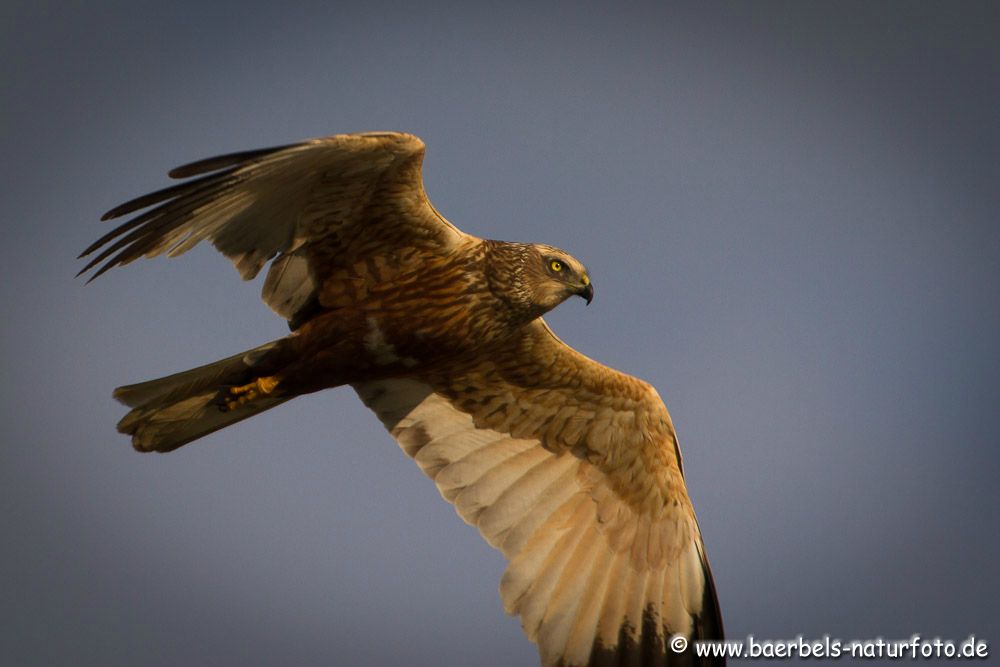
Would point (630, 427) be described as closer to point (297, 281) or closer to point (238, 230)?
point (297, 281)

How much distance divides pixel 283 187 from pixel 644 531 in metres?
4.42

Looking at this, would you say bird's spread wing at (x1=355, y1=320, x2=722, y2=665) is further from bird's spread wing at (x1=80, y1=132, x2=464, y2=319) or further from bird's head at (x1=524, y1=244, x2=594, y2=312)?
bird's spread wing at (x1=80, y1=132, x2=464, y2=319)

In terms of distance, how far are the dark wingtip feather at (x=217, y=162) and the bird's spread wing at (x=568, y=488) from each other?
2.92 meters

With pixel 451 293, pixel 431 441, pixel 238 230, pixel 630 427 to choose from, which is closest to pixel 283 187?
pixel 238 230

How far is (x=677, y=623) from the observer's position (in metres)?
9.04

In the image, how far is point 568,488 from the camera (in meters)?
9.44

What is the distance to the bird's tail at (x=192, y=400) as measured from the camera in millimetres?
7961

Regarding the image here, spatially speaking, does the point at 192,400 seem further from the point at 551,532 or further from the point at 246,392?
the point at 551,532

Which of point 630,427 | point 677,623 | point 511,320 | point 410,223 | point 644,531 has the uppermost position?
point 410,223

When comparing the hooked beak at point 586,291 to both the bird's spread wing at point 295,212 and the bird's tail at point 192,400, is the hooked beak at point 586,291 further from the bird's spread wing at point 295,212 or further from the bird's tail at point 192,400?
the bird's tail at point 192,400

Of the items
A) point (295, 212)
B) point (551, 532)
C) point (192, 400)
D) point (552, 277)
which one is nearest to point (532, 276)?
point (552, 277)

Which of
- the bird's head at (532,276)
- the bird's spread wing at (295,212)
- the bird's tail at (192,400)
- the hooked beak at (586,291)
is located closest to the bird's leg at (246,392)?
the bird's tail at (192,400)

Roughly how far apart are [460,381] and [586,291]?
1585 millimetres

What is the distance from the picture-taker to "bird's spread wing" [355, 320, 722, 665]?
29.4 feet
